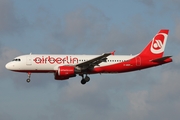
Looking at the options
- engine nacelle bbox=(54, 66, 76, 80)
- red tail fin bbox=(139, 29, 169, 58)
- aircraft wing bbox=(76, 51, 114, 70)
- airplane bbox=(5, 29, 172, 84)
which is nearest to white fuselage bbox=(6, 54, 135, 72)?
airplane bbox=(5, 29, 172, 84)

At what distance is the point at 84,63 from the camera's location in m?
90.5

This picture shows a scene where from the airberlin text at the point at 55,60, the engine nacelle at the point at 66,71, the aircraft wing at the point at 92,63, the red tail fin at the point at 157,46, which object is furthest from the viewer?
the red tail fin at the point at 157,46

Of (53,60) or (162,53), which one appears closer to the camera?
(53,60)

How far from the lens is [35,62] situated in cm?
9025

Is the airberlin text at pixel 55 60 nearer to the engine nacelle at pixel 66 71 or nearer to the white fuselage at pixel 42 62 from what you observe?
the white fuselage at pixel 42 62

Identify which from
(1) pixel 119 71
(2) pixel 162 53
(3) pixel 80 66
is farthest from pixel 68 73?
(2) pixel 162 53

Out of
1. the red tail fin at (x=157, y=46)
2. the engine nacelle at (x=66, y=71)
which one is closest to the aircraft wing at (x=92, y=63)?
the engine nacelle at (x=66, y=71)

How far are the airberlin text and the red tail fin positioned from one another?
38.0 feet

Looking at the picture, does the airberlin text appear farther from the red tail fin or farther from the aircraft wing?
the red tail fin

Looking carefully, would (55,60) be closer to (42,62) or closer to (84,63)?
(42,62)

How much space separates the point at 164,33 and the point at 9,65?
26.3 m

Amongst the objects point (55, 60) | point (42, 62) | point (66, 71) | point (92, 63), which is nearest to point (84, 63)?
point (92, 63)

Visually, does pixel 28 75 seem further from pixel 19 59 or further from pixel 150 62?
pixel 150 62

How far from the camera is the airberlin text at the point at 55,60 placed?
9044 cm
